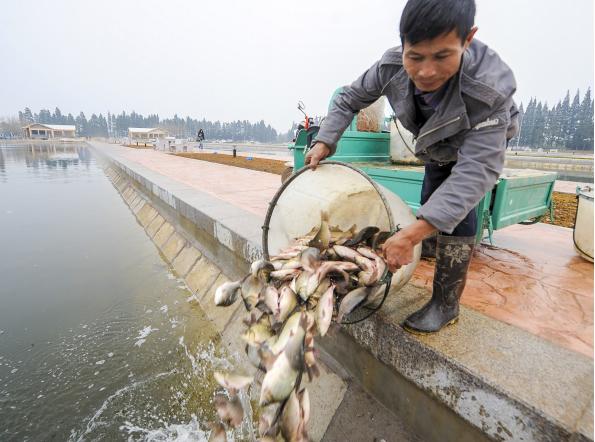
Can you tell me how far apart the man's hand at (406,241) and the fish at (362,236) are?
0.70 feet

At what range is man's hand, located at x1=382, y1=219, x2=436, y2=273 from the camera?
1.42 m

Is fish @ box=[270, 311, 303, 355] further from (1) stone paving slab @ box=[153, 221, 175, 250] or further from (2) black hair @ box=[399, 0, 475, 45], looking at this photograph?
(1) stone paving slab @ box=[153, 221, 175, 250]

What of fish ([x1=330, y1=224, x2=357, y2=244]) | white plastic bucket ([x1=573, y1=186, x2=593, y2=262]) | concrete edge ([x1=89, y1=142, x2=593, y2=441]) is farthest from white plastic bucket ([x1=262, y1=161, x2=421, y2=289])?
white plastic bucket ([x1=573, y1=186, x2=593, y2=262])

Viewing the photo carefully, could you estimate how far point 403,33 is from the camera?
1404 mm

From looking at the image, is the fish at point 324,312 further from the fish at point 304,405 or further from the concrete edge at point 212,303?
the concrete edge at point 212,303

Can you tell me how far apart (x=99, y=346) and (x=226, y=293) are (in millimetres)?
2786

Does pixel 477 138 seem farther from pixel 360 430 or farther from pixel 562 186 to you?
pixel 562 186

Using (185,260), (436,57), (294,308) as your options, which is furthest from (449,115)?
(185,260)

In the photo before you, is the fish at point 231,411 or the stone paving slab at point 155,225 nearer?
the fish at point 231,411

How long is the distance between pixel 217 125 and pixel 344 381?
12312 cm

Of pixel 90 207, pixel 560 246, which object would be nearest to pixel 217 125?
pixel 90 207

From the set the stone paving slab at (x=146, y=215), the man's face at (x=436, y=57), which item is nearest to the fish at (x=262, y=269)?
the man's face at (x=436, y=57)

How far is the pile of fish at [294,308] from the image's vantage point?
1.18 meters

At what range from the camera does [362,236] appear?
5.47ft
